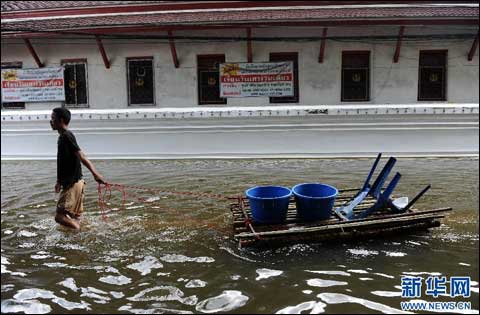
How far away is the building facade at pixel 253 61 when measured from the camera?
1098cm

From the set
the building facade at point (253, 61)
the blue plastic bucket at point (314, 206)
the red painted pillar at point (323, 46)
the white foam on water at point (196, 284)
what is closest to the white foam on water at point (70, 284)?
the white foam on water at point (196, 284)

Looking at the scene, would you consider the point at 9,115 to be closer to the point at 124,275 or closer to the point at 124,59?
the point at 124,59

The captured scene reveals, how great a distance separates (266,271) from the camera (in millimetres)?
4789

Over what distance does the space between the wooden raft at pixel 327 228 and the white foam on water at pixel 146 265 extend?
978mm

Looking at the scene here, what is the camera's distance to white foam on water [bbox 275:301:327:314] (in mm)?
3973

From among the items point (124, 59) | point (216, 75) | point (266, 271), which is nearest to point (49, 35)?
point (124, 59)

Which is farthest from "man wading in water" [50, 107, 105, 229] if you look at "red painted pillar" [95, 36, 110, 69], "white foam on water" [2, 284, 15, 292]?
"red painted pillar" [95, 36, 110, 69]

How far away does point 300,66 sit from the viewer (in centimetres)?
1175

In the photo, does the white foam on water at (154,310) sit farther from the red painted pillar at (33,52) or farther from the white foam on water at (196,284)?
the red painted pillar at (33,52)

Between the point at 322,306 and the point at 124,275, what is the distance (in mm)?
2136

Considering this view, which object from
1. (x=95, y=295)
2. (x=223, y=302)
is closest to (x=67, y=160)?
(x=95, y=295)

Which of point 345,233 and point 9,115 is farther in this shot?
point 9,115

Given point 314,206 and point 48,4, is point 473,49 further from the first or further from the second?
point 48,4

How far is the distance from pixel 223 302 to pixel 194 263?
1.00 metres
